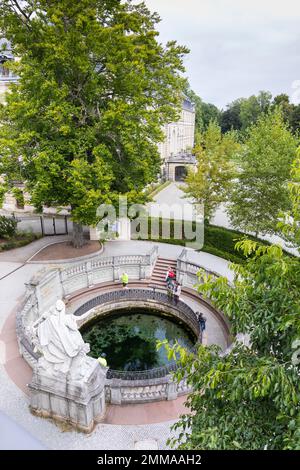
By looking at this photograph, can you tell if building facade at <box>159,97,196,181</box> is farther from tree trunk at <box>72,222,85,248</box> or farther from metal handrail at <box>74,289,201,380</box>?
metal handrail at <box>74,289,201,380</box>

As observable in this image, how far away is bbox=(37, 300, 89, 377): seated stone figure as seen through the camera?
8.95 metres

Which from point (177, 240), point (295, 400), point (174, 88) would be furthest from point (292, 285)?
point (177, 240)

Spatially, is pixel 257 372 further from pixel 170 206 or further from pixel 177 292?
pixel 170 206

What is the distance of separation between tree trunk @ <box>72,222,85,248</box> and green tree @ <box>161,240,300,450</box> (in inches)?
664

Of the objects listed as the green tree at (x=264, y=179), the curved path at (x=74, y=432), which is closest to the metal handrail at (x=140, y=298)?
the curved path at (x=74, y=432)

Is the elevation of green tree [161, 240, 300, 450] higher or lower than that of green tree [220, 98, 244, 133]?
lower

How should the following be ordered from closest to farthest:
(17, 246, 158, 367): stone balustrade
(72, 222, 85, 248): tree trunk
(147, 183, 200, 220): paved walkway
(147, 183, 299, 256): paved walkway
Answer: (17, 246, 158, 367): stone balustrade → (72, 222, 85, 248): tree trunk → (147, 183, 299, 256): paved walkway → (147, 183, 200, 220): paved walkway

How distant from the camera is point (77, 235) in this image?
21.5 m

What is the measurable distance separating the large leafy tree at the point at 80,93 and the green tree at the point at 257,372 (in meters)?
11.2

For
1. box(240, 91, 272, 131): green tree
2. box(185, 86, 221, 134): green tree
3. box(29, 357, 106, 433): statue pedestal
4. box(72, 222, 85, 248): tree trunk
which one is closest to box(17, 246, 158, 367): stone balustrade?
box(29, 357, 106, 433): statue pedestal

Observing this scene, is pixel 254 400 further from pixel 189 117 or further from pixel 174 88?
pixel 189 117

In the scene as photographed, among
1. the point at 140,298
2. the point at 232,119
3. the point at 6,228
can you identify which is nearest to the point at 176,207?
the point at 6,228

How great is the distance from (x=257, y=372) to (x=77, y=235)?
716 inches

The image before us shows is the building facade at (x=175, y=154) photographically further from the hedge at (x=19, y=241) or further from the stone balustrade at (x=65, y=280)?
the stone balustrade at (x=65, y=280)
